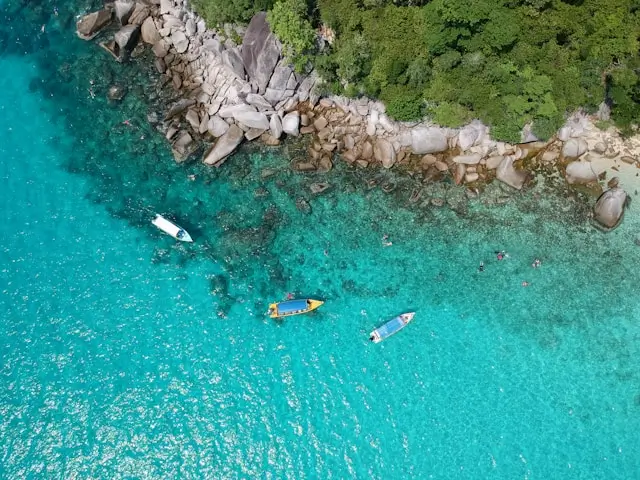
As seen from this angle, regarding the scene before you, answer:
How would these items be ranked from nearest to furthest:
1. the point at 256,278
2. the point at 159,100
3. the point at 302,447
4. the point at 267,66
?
the point at 302,447
the point at 256,278
the point at 267,66
the point at 159,100

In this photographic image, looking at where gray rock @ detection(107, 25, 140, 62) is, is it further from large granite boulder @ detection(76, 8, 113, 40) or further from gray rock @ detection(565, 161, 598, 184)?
gray rock @ detection(565, 161, 598, 184)

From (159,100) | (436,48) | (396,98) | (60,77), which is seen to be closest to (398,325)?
(396,98)

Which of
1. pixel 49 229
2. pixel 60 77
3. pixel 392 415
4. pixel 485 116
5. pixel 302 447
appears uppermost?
pixel 485 116

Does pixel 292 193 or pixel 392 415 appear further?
pixel 292 193

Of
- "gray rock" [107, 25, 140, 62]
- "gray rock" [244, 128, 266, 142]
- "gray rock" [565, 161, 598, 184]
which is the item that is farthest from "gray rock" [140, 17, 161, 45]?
"gray rock" [565, 161, 598, 184]

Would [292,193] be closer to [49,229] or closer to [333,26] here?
[333,26]

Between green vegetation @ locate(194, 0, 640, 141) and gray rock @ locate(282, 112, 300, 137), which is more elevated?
green vegetation @ locate(194, 0, 640, 141)

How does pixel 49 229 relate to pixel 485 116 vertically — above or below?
below

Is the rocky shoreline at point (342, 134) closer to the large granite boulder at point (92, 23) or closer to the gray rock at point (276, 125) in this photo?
the gray rock at point (276, 125)
